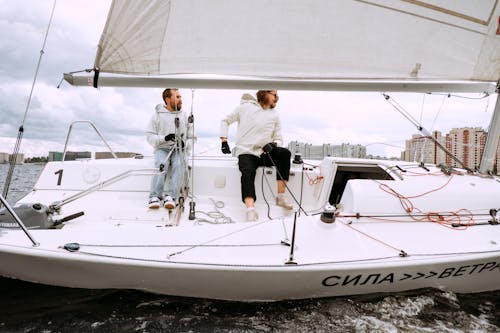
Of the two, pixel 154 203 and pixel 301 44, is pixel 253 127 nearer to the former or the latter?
pixel 301 44

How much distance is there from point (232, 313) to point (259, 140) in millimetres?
2184

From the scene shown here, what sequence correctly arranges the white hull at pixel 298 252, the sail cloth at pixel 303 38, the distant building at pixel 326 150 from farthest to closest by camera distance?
the distant building at pixel 326 150, the sail cloth at pixel 303 38, the white hull at pixel 298 252

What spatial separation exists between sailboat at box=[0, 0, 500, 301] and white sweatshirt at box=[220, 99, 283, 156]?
946 millimetres

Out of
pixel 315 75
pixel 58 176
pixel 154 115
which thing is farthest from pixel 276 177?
pixel 58 176

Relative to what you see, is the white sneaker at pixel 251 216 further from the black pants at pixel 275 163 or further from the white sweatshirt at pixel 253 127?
the white sweatshirt at pixel 253 127

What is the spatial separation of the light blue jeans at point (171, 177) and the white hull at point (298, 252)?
2.37 ft

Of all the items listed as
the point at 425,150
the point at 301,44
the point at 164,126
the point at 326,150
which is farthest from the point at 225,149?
the point at 425,150

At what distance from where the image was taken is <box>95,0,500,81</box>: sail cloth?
8.55ft

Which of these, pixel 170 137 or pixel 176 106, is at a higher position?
pixel 176 106

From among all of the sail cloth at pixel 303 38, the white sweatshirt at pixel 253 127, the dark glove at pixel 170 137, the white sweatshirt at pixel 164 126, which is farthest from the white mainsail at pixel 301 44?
the white sweatshirt at pixel 164 126

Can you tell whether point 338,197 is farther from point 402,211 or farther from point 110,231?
point 110,231

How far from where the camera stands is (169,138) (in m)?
3.90

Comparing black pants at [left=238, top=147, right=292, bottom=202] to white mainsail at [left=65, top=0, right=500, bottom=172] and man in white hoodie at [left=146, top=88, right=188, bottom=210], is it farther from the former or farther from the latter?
white mainsail at [left=65, top=0, right=500, bottom=172]

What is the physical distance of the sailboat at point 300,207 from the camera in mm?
2119
